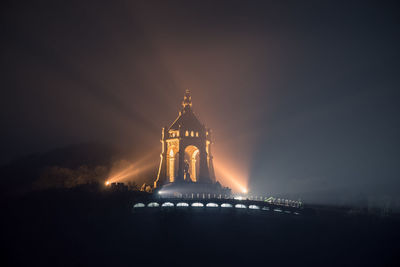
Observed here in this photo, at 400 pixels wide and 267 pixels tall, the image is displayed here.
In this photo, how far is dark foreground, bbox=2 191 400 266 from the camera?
9144cm

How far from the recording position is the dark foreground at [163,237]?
91438mm

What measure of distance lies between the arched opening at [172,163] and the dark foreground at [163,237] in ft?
113

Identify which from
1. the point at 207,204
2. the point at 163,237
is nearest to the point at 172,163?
the point at 207,204

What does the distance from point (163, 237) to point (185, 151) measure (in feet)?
177

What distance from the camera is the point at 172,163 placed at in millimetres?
151250

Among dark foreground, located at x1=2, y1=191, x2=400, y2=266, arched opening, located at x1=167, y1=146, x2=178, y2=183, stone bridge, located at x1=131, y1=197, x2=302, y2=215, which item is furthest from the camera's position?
arched opening, located at x1=167, y1=146, x2=178, y2=183

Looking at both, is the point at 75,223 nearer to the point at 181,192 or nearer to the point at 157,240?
the point at 157,240

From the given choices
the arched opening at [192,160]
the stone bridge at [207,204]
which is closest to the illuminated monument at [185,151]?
the arched opening at [192,160]

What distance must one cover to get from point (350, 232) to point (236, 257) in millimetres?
40997

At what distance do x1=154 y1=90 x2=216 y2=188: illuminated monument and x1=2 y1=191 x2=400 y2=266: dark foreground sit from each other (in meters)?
28.9

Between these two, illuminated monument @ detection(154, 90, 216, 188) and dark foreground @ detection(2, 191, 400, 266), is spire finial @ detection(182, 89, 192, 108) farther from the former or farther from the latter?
dark foreground @ detection(2, 191, 400, 266)

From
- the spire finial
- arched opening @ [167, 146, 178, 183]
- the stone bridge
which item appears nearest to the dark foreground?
the stone bridge

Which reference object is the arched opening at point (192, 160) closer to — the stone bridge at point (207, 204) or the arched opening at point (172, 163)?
the arched opening at point (172, 163)

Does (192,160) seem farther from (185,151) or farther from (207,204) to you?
(207,204)
